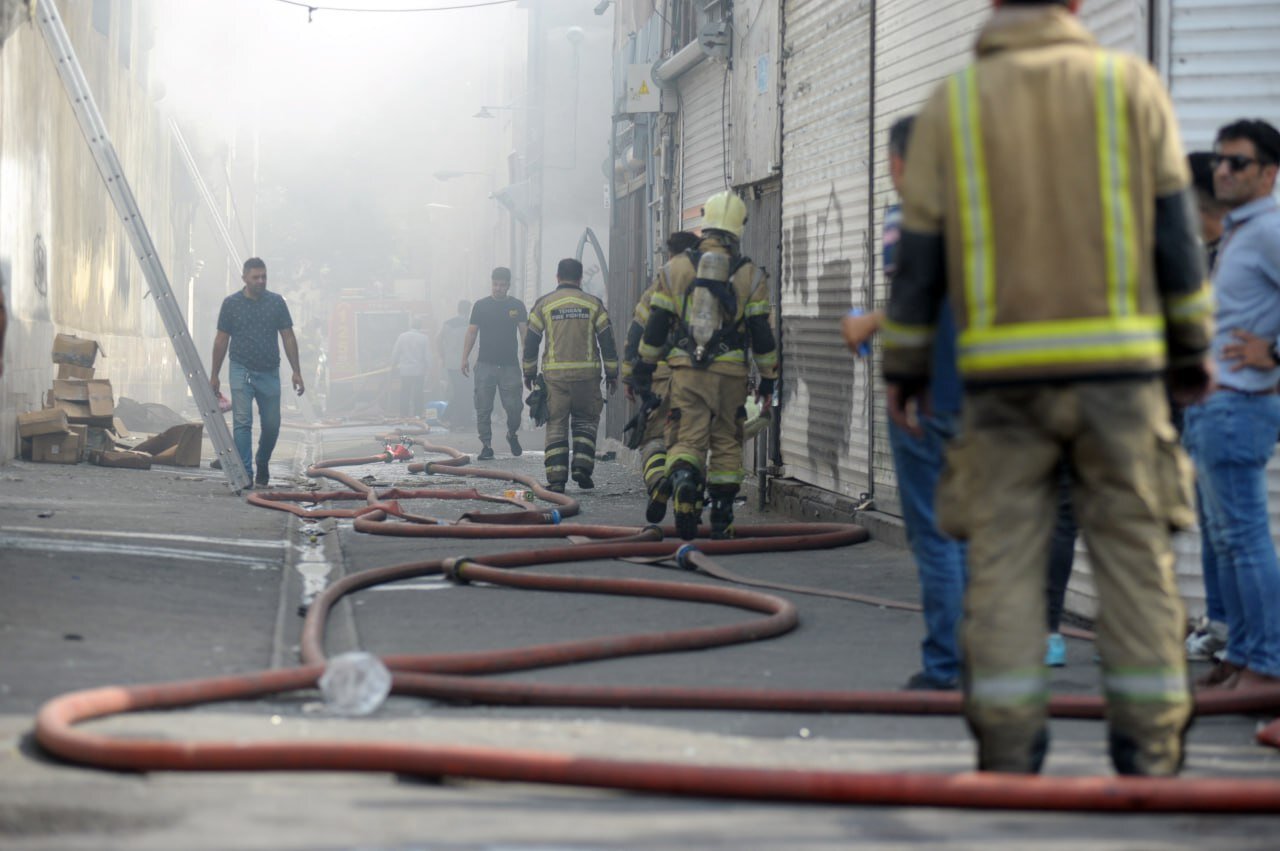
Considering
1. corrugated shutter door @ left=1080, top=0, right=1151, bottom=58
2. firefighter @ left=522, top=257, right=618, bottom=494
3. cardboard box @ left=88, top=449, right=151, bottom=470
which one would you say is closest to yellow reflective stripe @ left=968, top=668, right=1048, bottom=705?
corrugated shutter door @ left=1080, top=0, right=1151, bottom=58

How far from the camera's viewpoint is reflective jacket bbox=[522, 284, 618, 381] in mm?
13789

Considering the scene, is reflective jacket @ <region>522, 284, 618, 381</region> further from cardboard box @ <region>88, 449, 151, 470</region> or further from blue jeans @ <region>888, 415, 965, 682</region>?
blue jeans @ <region>888, 415, 965, 682</region>

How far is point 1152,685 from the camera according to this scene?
3365 millimetres

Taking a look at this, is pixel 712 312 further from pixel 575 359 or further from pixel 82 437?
pixel 82 437

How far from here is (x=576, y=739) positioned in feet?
14.2

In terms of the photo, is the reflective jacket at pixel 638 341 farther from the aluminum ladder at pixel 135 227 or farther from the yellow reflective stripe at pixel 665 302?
the aluminum ladder at pixel 135 227

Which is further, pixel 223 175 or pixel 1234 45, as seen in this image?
pixel 223 175

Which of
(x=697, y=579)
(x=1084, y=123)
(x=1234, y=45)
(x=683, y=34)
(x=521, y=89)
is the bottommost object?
(x=697, y=579)

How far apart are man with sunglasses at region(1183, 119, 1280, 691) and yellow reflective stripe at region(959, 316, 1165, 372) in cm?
167

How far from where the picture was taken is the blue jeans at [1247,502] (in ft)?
16.1

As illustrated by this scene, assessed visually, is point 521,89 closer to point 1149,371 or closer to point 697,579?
point 697,579

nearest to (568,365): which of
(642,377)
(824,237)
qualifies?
(824,237)

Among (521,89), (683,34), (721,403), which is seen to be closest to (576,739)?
(721,403)

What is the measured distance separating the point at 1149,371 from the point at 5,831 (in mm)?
2459
